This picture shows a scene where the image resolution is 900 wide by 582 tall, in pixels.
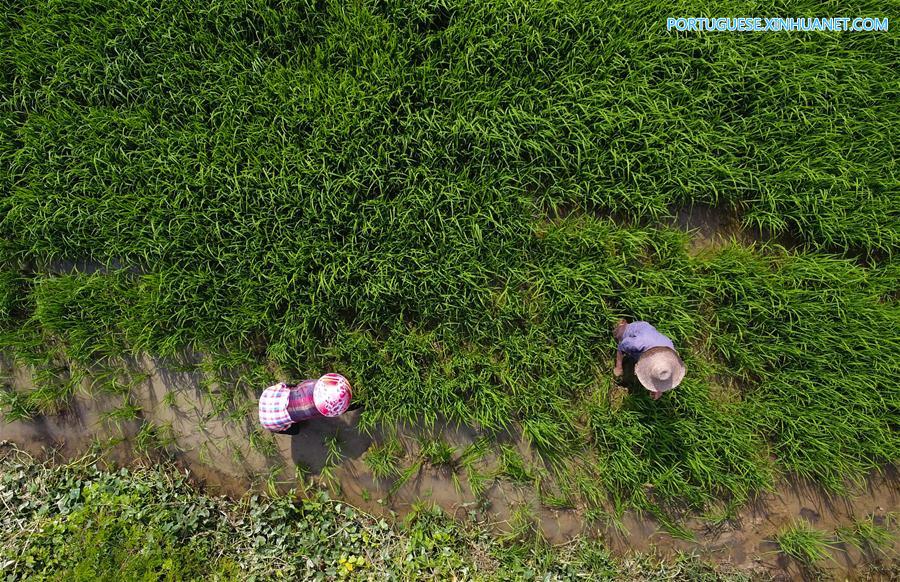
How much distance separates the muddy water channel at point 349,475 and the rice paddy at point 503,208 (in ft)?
0.66

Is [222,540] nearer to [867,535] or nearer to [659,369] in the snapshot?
[659,369]

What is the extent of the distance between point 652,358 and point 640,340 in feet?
0.58

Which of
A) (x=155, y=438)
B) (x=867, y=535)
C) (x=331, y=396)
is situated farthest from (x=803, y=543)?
(x=155, y=438)

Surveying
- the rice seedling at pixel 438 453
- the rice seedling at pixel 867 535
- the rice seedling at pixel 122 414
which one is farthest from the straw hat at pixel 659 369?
the rice seedling at pixel 122 414

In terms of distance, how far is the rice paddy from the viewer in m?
2.58

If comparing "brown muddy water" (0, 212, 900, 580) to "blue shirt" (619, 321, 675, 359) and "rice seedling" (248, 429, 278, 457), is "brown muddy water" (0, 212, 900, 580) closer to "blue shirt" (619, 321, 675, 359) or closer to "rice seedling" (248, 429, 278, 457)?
"rice seedling" (248, 429, 278, 457)

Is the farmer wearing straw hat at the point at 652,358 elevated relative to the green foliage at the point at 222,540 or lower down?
elevated

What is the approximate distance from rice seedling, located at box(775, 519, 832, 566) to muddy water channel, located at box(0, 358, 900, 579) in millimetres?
53

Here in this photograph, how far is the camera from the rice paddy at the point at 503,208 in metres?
2.58

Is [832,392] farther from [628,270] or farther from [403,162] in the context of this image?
[403,162]

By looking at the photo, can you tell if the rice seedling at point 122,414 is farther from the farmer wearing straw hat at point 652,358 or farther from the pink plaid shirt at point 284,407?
the farmer wearing straw hat at point 652,358

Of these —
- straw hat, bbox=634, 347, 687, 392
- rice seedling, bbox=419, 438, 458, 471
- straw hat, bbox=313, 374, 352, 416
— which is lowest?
rice seedling, bbox=419, 438, 458, 471

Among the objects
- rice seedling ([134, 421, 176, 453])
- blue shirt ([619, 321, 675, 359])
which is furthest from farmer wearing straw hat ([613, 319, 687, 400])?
rice seedling ([134, 421, 176, 453])

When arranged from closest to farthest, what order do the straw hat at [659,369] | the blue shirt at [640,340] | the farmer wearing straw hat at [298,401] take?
the straw hat at [659,369], the blue shirt at [640,340], the farmer wearing straw hat at [298,401]
